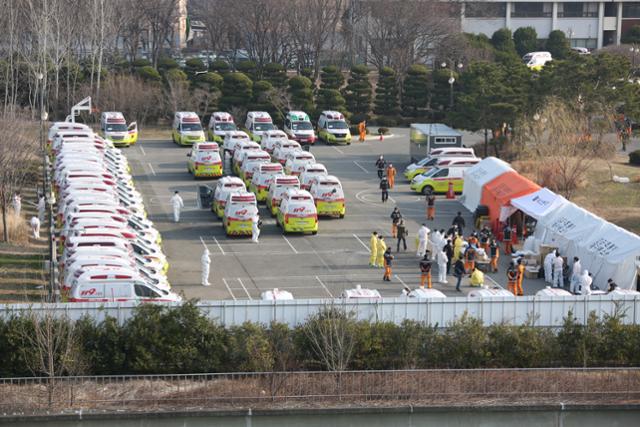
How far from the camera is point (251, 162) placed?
5509cm

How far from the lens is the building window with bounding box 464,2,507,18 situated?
104 metres

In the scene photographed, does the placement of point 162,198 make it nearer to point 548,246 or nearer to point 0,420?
point 548,246

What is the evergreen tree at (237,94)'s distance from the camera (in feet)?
240

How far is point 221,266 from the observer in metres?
43.2

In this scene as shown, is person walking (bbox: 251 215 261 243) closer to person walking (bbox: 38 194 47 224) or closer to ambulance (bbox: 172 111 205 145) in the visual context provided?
person walking (bbox: 38 194 47 224)

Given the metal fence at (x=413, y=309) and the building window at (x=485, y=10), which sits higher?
the building window at (x=485, y=10)

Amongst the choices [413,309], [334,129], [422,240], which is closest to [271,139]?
[334,129]

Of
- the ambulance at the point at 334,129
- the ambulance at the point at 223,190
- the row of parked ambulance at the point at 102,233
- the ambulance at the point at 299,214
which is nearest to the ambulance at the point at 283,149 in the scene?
the row of parked ambulance at the point at 102,233

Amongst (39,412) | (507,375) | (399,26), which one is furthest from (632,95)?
(39,412)

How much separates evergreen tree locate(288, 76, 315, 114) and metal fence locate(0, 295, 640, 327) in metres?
41.5

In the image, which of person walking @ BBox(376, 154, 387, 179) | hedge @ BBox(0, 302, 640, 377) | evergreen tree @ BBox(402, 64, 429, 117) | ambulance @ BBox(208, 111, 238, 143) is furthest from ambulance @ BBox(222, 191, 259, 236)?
evergreen tree @ BBox(402, 64, 429, 117)

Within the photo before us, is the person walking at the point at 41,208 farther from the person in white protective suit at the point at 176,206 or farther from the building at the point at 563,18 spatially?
the building at the point at 563,18

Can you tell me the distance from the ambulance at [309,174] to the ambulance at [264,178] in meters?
0.86

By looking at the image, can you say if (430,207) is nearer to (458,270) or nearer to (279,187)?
(279,187)
